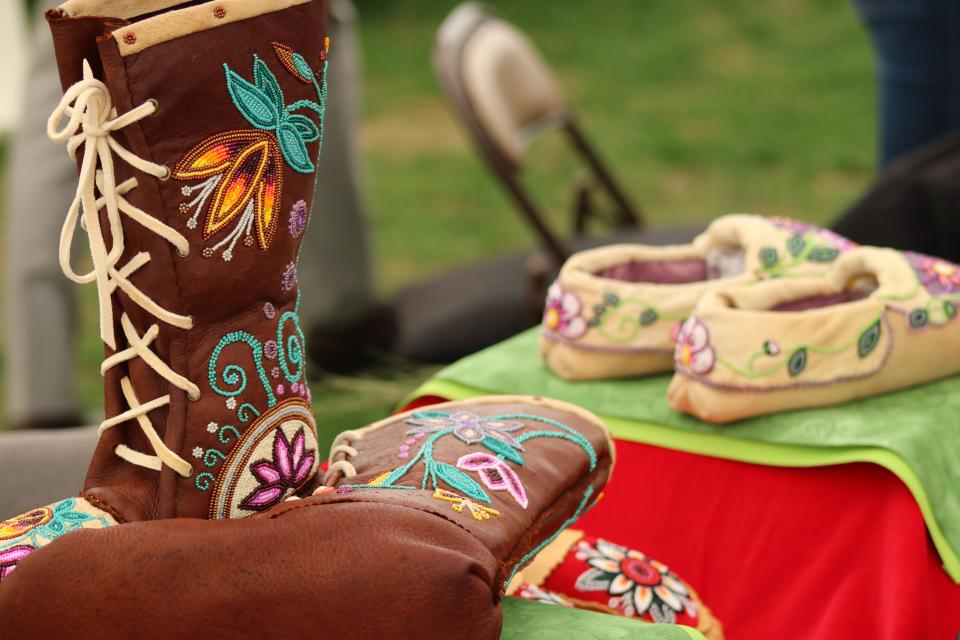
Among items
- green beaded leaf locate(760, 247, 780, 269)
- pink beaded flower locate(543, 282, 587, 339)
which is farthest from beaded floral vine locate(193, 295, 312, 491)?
green beaded leaf locate(760, 247, 780, 269)

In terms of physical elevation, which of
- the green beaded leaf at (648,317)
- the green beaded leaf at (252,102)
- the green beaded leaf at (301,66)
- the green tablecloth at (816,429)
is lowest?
the green tablecloth at (816,429)

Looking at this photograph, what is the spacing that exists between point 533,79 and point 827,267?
137 cm

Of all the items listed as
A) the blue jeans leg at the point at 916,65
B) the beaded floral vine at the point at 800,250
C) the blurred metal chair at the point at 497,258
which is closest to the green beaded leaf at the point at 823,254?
the beaded floral vine at the point at 800,250

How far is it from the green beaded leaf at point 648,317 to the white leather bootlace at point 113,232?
2.01ft

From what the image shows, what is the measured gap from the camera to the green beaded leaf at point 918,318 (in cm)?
119

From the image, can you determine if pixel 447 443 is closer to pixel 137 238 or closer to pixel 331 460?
pixel 331 460

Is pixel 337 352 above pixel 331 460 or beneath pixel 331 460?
beneath

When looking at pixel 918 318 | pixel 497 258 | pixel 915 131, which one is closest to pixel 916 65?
pixel 915 131

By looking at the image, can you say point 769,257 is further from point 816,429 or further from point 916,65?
point 916,65

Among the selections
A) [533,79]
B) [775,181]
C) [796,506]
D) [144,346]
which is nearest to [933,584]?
[796,506]

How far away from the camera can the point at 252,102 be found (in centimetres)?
74

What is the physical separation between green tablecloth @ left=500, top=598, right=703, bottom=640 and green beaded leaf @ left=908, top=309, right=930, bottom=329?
1.70 ft

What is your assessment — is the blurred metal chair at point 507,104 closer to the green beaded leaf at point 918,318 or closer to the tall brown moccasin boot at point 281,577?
the green beaded leaf at point 918,318

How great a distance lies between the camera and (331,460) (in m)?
0.87
